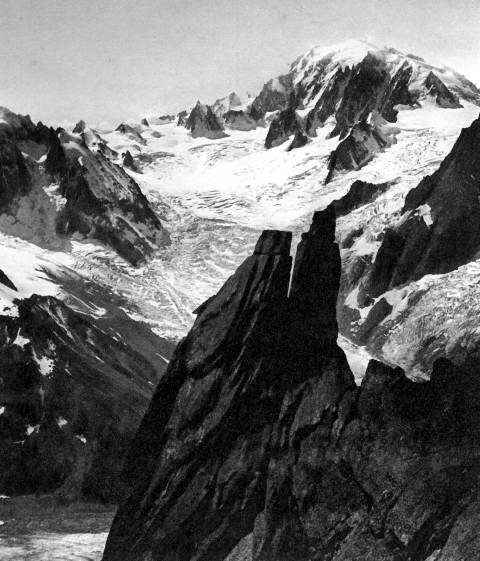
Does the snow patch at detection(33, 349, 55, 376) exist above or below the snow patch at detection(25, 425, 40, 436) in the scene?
above

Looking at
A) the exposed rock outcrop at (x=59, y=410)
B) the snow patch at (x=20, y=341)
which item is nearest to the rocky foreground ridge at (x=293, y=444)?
the exposed rock outcrop at (x=59, y=410)

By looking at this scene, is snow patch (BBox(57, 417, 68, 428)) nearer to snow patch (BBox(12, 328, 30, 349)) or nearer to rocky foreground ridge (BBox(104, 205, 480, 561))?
snow patch (BBox(12, 328, 30, 349))

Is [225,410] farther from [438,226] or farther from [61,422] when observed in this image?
[438,226]

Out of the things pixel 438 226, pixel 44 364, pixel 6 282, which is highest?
pixel 438 226

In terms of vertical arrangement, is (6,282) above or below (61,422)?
above

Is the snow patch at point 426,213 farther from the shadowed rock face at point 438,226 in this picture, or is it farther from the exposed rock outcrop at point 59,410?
the exposed rock outcrop at point 59,410

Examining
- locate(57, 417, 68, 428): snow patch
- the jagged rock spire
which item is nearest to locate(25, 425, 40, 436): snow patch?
locate(57, 417, 68, 428): snow patch

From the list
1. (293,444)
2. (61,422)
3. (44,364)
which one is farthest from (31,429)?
(293,444)
